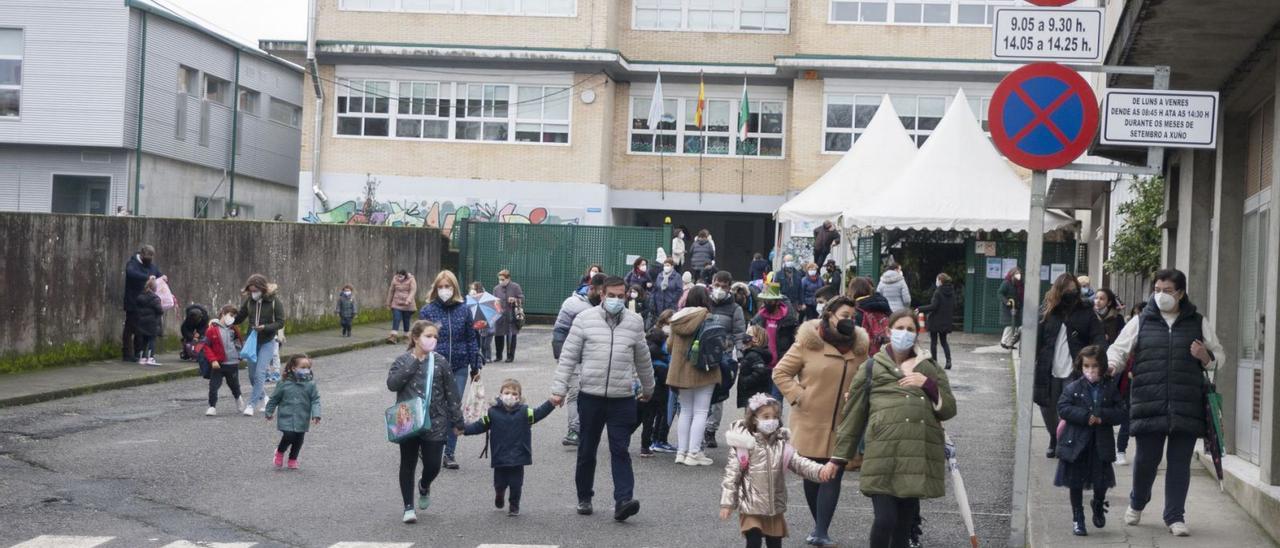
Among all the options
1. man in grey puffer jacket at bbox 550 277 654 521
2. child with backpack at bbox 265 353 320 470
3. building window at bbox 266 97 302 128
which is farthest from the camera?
building window at bbox 266 97 302 128

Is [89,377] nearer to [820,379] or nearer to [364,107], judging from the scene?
[820,379]

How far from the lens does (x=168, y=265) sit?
24188mm

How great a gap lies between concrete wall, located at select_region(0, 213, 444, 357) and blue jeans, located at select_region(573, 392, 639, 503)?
12057mm

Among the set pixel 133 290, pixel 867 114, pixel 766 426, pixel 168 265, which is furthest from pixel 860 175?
pixel 766 426

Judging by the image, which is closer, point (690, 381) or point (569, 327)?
point (690, 381)

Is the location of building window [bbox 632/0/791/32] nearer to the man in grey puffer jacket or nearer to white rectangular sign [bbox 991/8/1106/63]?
the man in grey puffer jacket

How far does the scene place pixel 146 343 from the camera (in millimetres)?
22375

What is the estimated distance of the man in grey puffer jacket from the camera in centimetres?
1064

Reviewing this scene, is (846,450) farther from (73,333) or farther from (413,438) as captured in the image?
(73,333)

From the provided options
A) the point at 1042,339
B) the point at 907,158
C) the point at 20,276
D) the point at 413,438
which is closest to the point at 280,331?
the point at 20,276

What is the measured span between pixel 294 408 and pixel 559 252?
23.5 m

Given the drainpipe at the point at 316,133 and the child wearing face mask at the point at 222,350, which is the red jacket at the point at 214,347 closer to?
the child wearing face mask at the point at 222,350

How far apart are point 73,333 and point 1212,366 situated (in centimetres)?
1687

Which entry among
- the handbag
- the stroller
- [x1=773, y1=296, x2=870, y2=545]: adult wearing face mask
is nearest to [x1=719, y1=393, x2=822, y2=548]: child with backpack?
[x1=773, y1=296, x2=870, y2=545]: adult wearing face mask
